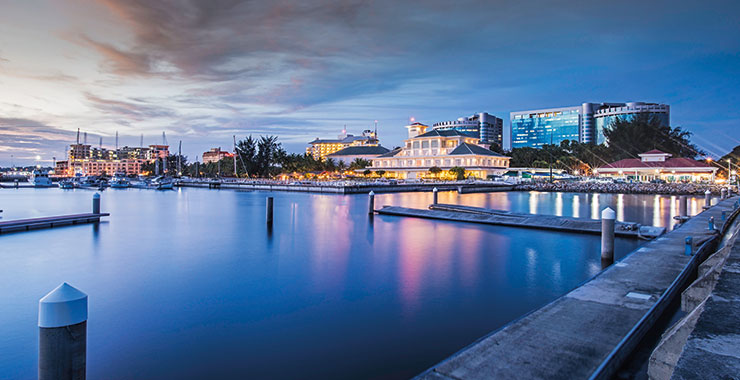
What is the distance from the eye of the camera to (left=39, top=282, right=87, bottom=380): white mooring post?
3623 millimetres

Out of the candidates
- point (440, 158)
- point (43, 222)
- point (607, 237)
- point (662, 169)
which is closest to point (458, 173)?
point (440, 158)

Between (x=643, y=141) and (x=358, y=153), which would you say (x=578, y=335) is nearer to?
(x=643, y=141)

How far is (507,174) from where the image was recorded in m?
90.5

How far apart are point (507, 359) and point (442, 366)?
2.70 ft

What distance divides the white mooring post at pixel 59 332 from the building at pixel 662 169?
81.1 metres

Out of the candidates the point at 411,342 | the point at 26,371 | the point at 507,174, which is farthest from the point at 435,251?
the point at 507,174

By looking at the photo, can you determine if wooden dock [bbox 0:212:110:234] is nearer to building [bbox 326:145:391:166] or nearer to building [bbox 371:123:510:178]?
building [bbox 371:123:510:178]

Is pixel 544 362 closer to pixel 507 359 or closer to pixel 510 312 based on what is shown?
pixel 507 359

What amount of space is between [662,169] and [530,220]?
6058 cm

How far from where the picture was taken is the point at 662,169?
68562 mm

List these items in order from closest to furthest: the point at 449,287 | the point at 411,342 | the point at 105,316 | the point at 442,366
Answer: the point at 442,366 < the point at 411,342 < the point at 105,316 < the point at 449,287

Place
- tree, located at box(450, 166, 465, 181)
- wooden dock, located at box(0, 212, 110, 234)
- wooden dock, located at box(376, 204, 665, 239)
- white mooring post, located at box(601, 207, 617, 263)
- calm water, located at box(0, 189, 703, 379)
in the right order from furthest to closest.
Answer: tree, located at box(450, 166, 465, 181) → wooden dock, located at box(0, 212, 110, 234) → wooden dock, located at box(376, 204, 665, 239) → white mooring post, located at box(601, 207, 617, 263) → calm water, located at box(0, 189, 703, 379)

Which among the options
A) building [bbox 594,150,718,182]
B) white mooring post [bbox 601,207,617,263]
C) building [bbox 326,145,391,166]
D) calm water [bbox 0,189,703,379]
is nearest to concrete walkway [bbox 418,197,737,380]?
calm water [bbox 0,189,703,379]

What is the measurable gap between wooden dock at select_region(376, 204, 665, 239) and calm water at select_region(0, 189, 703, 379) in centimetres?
91
